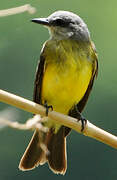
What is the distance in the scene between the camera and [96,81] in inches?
109

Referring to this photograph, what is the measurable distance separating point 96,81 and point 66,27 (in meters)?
0.56

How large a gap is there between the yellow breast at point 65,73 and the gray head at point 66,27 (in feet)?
0.24

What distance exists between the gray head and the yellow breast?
0.07 meters

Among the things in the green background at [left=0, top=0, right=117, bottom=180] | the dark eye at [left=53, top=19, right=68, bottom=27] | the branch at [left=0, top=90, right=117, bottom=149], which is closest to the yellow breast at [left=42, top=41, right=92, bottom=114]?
the dark eye at [left=53, top=19, right=68, bottom=27]

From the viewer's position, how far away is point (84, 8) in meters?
2.72

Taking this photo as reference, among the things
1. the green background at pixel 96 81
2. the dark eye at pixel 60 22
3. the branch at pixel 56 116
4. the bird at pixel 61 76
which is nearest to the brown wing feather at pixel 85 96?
the bird at pixel 61 76

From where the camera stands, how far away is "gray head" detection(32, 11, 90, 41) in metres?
2.24

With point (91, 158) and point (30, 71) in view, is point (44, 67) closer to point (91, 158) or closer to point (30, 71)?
point (30, 71)

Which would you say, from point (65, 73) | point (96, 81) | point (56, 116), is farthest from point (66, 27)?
point (56, 116)

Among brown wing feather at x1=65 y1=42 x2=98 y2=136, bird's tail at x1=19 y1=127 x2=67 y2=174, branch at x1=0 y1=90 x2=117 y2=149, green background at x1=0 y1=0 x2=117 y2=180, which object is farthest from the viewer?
green background at x1=0 y1=0 x2=117 y2=180

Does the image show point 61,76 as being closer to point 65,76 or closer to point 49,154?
point 65,76

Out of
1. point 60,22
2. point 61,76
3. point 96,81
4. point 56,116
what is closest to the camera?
point 56,116

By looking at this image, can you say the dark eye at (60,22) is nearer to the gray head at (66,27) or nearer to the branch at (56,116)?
the gray head at (66,27)

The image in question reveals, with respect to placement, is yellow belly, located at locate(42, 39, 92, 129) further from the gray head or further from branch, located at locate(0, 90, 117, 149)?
branch, located at locate(0, 90, 117, 149)
